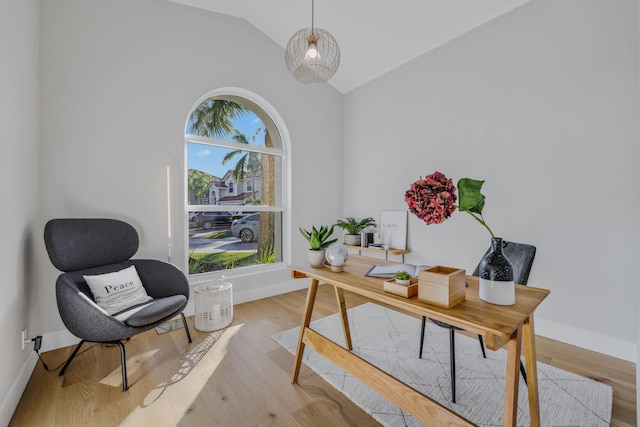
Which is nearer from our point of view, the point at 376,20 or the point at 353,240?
the point at 376,20

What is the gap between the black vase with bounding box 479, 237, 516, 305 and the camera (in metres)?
1.16

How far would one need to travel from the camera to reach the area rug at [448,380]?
1545 mm

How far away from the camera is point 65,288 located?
185 cm

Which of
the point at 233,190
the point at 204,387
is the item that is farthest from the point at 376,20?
the point at 204,387

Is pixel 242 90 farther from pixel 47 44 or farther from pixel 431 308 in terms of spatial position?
pixel 431 308

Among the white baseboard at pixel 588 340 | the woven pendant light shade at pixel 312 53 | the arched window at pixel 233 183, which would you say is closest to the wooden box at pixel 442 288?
the woven pendant light shade at pixel 312 53

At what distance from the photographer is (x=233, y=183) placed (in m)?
3.43

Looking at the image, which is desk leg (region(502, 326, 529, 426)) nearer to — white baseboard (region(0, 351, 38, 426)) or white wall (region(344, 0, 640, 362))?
white wall (region(344, 0, 640, 362))

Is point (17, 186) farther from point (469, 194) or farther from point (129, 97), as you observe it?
point (469, 194)

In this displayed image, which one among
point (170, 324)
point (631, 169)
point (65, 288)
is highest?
point (631, 169)

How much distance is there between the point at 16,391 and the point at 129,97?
233 centimetres

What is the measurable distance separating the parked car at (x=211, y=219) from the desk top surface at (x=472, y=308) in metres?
1.98

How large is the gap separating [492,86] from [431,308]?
2569 millimetres

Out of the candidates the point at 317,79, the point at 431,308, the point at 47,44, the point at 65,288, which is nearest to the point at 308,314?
the point at 431,308
